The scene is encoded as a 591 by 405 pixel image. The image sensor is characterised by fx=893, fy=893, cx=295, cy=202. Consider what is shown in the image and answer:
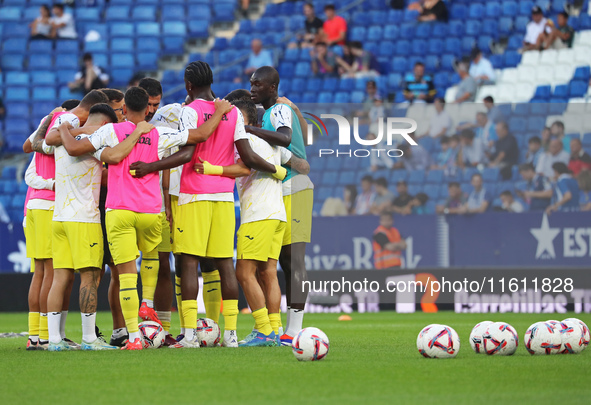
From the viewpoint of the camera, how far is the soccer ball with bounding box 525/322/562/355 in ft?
22.4

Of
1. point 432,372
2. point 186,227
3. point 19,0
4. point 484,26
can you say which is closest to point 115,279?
point 186,227

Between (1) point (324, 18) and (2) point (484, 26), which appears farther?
(1) point (324, 18)

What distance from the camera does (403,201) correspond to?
1469 centimetres

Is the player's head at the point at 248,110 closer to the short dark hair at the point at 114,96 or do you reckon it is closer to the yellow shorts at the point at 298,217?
the yellow shorts at the point at 298,217

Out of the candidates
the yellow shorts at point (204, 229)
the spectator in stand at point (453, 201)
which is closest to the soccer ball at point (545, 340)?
the yellow shorts at point (204, 229)

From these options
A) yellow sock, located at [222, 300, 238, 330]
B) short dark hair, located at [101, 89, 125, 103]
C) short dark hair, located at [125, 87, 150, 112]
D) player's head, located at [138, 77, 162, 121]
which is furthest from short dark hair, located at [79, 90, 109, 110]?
yellow sock, located at [222, 300, 238, 330]

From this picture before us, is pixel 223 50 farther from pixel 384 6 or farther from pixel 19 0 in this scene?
pixel 19 0

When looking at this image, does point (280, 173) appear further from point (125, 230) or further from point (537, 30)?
point (537, 30)

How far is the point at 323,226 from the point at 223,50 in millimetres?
7943

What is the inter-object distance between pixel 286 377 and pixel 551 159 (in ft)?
32.2

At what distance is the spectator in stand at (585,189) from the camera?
13617mm

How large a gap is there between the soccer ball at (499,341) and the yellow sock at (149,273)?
9.81ft

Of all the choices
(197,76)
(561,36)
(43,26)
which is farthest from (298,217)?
(43,26)

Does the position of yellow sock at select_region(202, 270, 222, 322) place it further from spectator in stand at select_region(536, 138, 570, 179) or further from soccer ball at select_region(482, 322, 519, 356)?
spectator in stand at select_region(536, 138, 570, 179)
